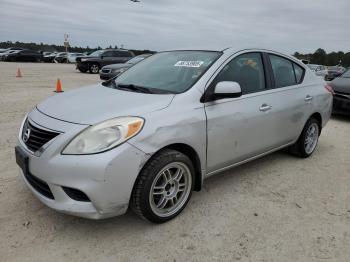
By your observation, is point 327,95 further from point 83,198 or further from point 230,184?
point 83,198

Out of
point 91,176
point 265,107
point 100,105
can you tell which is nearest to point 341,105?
point 265,107

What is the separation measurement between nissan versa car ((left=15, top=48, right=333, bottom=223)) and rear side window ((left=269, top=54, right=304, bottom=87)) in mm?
23

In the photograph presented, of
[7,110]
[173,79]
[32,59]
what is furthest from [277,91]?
[32,59]

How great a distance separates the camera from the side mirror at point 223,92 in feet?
10.8

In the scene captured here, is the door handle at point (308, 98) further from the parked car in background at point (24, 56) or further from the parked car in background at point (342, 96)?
the parked car in background at point (24, 56)

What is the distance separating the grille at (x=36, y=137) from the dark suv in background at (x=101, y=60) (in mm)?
18217

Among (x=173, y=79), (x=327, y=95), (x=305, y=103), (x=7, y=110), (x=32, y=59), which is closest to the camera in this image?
(x=173, y=79)

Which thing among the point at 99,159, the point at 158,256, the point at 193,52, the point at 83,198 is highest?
the point at 193,52

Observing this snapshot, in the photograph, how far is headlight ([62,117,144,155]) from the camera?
2.65 metres

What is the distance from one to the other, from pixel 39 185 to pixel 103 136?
Answer: 29.1 inches

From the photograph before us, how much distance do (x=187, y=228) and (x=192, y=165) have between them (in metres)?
0.58

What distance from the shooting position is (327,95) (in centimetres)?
527

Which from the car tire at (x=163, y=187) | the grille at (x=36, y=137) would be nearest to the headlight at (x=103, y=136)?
the grille at (x=36, y=137)

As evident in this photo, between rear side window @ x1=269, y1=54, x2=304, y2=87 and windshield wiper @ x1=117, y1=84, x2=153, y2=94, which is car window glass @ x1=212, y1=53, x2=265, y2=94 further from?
windshield wiper @ x1=117, y1=84, x2=153, y2=94
